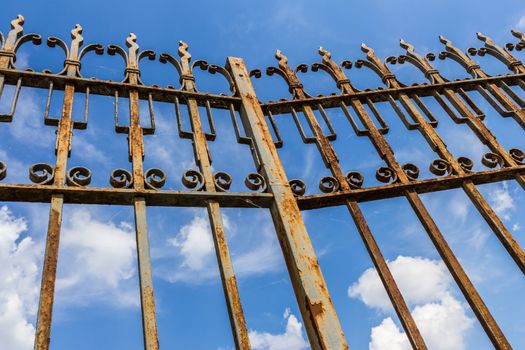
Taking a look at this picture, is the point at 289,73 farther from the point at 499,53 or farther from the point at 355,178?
the point at 499,53

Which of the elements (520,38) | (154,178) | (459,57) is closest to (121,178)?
(154,178)

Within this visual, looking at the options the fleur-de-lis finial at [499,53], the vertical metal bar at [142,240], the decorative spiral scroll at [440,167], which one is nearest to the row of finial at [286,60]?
the fleur-de-lis finial at [499,53]

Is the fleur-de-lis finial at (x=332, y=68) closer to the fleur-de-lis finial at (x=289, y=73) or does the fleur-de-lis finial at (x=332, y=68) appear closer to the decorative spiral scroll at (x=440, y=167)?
the fleur-de-lis finial at (x=289, y=73)

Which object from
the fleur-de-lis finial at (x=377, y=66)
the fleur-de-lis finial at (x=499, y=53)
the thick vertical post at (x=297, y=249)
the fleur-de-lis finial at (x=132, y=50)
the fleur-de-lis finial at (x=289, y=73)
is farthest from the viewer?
the fleur-de-lis finial at (x=499, y=53)

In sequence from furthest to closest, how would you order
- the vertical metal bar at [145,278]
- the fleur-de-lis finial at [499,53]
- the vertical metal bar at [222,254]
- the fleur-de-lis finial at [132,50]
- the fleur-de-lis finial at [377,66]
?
the fleur-de-lis finial at [499,53] < the fleur-de-lis finial at [377,66] < the fleur-de-lis finial at [132,50] < the vertical metal bar at [222,254] < the vertical metal bar at [145,278]

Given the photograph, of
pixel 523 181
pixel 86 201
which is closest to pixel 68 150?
pixel 86 201

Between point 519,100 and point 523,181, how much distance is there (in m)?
1.30

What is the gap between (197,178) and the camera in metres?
2.71

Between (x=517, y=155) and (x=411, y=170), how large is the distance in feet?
3.23

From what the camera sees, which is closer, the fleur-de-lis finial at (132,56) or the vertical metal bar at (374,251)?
the vertical metal bar at (374,251)

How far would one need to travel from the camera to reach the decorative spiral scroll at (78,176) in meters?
2.42

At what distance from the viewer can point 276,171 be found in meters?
2.96

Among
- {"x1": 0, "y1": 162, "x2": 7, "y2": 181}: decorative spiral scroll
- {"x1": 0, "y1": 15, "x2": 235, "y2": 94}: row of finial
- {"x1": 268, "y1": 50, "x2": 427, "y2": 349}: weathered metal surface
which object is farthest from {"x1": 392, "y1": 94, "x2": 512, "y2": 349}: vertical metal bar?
{"x1": 0, "y1": 162, "x2": 7, "y2": 181}: decorative spiral scroll

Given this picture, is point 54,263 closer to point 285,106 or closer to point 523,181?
point 285,106
